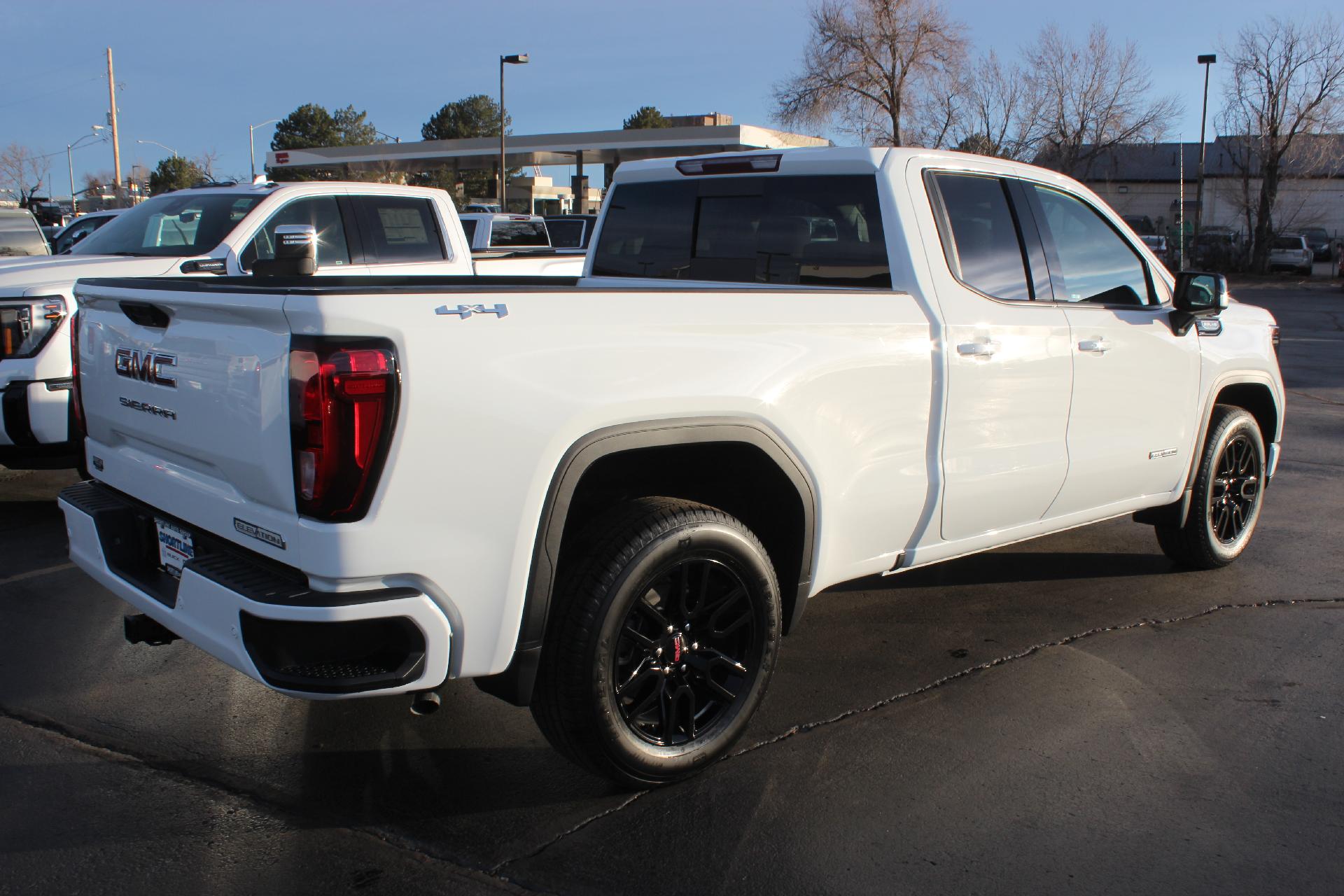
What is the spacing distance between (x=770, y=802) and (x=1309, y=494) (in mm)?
5973

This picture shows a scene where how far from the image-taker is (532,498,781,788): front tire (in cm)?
315

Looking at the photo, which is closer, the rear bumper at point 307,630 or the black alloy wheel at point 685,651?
the rear bumper at point 307,630

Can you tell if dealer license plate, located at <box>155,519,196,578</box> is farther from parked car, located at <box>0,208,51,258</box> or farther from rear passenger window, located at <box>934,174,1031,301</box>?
parked car, located at <box>0,208,51,258</box>

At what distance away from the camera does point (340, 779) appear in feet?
11.7

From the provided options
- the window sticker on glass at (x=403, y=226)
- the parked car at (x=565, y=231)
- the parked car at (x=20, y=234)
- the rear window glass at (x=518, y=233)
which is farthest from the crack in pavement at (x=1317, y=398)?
the parked car at (x=20, y=234)

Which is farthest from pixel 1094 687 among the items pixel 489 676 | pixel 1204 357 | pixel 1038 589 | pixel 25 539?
pixel 25 539

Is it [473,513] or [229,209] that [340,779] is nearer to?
[473,513]

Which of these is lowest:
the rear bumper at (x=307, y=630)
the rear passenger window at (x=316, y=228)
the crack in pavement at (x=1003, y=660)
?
the crack in pavement at (x=1003, y=660)

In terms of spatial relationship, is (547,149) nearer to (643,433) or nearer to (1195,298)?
(1195,298)

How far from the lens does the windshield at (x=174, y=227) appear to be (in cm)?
797

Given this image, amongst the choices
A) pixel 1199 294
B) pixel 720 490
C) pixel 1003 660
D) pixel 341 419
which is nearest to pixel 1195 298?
pixel 1199 294

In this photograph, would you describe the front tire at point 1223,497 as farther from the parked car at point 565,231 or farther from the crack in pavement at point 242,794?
the parked car at point 565,231

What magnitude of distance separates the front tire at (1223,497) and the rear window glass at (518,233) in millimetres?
13709

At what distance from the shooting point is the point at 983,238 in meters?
4.45
